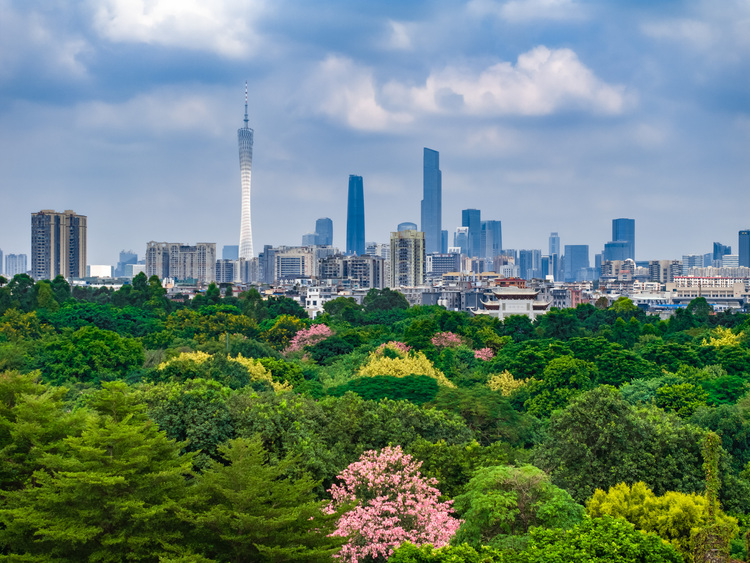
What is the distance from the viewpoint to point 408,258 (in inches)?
5541

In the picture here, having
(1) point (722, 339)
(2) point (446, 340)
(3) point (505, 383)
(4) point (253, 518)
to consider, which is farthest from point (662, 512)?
(1) point (722, 339)

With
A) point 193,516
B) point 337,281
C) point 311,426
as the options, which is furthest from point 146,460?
point 337,281

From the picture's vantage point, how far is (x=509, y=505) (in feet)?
49.9

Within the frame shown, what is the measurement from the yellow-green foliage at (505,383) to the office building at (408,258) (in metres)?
106

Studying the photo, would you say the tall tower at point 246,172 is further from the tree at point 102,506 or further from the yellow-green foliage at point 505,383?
the tree at point 102,506

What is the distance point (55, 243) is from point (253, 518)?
150m

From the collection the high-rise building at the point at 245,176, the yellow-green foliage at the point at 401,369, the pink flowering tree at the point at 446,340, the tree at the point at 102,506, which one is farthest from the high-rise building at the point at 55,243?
the tree at the point at 102,506

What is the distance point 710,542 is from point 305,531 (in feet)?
21.7

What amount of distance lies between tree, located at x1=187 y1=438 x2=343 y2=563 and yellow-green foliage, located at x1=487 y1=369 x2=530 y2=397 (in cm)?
2025

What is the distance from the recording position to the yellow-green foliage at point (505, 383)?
32.6m

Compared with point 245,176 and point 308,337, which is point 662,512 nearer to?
point 308,337

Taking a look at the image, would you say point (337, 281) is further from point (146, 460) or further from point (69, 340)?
point (146, 460)

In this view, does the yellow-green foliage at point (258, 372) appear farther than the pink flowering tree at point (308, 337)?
No

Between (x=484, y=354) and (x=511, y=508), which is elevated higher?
(x=484, y=354)
